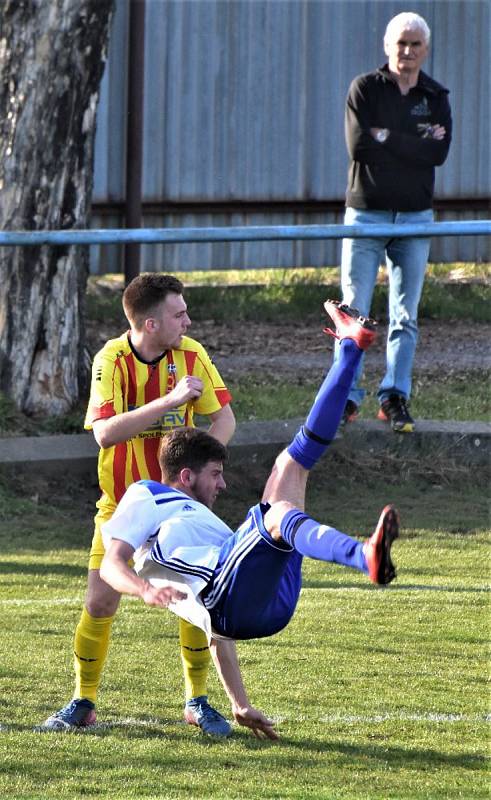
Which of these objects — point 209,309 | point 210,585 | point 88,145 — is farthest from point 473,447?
point 210,585

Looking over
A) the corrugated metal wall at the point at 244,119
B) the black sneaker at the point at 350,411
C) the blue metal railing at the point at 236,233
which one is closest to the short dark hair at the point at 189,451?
the blue metal railing at the point at 236,233

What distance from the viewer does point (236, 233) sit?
26.1ft

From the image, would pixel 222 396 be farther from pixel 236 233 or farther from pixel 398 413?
pixel 398 413

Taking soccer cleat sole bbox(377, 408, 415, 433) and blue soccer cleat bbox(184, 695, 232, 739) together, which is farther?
soccer cleat sole bbox(377, 408, 415, 433)

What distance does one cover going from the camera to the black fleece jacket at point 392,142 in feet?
30.6

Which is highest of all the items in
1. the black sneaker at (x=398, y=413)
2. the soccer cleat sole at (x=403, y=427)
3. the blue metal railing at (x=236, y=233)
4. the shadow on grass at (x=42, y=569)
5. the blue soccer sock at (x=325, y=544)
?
the blue metal railing at (x=236, y=233)

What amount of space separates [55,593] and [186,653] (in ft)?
5.84

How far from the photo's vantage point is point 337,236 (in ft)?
26.9

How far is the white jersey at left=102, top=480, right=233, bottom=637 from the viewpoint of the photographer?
16.3ft

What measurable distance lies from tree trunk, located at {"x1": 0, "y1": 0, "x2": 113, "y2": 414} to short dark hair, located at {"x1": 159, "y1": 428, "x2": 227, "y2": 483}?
4900 mm

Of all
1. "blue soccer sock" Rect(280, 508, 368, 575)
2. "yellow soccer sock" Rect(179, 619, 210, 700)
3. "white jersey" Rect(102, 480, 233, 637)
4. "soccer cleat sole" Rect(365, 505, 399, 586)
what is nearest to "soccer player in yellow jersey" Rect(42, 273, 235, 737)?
"yellow soccer sock" Rect(179, 619, 210, 700)

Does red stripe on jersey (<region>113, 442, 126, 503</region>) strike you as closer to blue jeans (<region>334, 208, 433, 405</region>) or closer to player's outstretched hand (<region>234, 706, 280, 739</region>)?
player's outstretched hand (<region>234, 706, 280, 739</region>)

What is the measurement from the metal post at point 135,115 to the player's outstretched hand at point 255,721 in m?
7.76

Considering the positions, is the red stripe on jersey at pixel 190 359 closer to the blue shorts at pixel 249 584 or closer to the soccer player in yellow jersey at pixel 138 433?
the soccer player in yellow jersey at pixel 138 433
